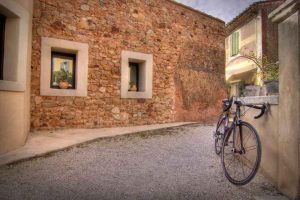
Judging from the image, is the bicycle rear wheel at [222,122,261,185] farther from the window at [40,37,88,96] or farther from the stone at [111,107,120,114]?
the window at [40,37,88,96]

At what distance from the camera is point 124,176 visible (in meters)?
2.72

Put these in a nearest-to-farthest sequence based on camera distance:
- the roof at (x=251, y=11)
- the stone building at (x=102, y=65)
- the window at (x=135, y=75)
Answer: the stone building at (x=102, y=65) → the window at (x=135, y=75) → the roof at (x=251, y=11)

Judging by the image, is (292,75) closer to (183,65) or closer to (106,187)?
(106,187)

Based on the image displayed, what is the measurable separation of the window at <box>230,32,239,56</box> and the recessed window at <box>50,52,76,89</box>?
38.4ft

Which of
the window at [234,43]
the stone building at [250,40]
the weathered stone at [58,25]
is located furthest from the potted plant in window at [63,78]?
the window at [234,43]

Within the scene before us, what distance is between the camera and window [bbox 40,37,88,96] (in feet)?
18.6

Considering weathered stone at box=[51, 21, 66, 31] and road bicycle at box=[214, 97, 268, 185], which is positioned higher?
weathered stone at box=[51, 21, 66, 31]

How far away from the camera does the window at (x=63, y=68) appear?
18.6 feet

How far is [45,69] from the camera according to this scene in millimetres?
5668

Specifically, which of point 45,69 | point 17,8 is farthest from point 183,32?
point 17,8

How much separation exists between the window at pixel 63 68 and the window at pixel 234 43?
11.6 meters

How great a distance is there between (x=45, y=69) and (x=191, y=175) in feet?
15.1

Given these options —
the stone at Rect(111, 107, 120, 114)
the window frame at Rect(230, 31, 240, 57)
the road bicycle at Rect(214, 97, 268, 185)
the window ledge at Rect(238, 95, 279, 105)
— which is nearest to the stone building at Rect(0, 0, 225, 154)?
the stone at Rect(111, 107, 120, 114)

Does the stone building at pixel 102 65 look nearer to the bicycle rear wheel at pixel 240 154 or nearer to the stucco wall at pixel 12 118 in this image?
the stucco wall at pixel 12 118
